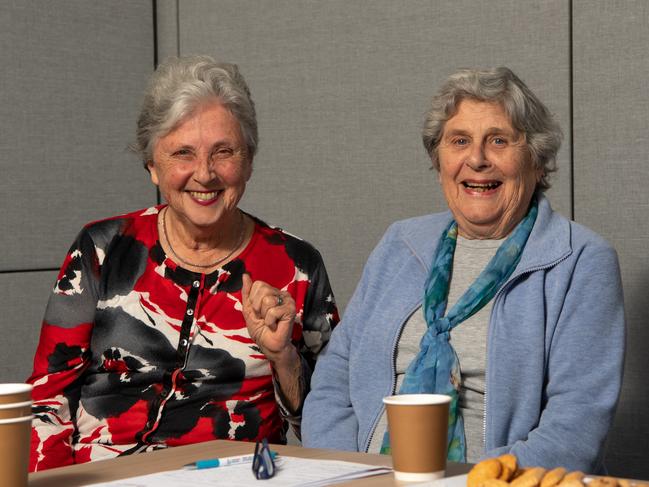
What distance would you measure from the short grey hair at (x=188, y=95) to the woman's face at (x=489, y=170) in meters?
0.44

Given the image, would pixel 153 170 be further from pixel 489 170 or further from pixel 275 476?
pixel 275 476

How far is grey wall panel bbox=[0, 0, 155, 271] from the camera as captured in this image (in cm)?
286

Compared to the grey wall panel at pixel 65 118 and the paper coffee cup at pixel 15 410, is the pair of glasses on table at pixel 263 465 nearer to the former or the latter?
the paper coffee cup at pixel 15 410

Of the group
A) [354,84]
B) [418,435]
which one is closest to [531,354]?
[418,435]

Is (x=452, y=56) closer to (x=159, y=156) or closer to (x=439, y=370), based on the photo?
(x=159, y=156)

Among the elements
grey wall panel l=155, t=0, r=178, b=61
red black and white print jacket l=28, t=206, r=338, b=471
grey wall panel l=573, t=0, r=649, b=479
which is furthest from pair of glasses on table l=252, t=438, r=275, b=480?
grey wall panel l=155, t=0, r=178, b=61

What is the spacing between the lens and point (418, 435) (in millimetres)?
1109

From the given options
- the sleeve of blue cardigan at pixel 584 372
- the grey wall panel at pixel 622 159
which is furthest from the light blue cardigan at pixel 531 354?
the grey wall panel at pixel 622 159

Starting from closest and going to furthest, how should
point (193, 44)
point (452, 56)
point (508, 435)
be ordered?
point (508, 435) → point (452, 56) → point (193, 44)

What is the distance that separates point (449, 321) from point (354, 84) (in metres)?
1.22

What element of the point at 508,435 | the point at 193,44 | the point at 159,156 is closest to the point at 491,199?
the point at 508,435

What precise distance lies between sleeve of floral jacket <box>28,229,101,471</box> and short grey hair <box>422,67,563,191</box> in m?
0.77

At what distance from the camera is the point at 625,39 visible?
2344 mm

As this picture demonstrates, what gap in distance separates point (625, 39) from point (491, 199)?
0.76 meters
